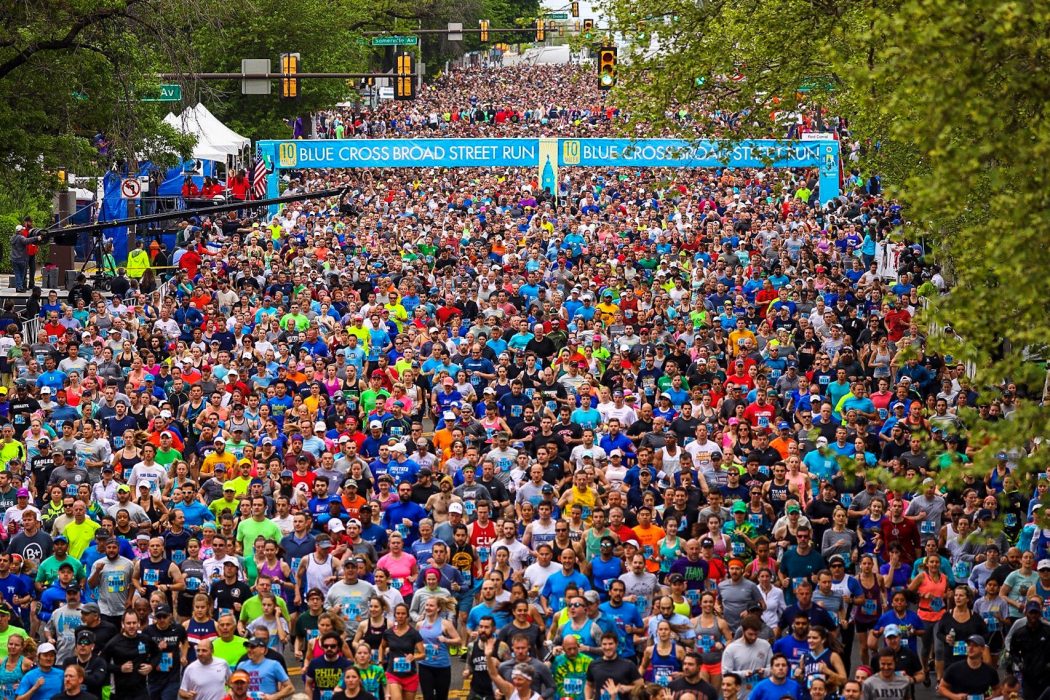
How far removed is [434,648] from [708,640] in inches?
83.3

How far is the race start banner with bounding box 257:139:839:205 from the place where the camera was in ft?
141

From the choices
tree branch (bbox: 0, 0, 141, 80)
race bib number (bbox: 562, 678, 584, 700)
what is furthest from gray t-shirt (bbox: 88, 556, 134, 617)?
tree branch (bbox: 0, 0, 141, 80)

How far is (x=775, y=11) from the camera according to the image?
62.6 ft

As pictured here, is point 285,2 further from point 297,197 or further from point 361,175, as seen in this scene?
point 297,197

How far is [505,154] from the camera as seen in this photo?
4556 cm

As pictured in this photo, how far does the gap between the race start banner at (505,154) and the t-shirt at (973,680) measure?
29.9 m

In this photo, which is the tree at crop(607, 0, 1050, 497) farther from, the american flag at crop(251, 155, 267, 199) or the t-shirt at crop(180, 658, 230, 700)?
the american flag at crop(251, 155, 267, 199)

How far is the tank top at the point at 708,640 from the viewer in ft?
43.7

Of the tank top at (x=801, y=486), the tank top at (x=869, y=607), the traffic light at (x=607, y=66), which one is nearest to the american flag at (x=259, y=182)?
the traffic light at (x=607, y=66)

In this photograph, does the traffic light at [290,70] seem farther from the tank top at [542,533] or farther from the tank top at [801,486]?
the tank top at [542,533]

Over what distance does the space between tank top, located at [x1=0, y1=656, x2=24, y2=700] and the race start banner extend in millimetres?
30622

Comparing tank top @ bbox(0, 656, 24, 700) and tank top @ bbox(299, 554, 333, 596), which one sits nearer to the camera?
tank top @ bbox(0, 656, 24, 700)

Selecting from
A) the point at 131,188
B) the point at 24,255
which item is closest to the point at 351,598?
the point at 24,255

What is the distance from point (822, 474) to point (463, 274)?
472 inches
